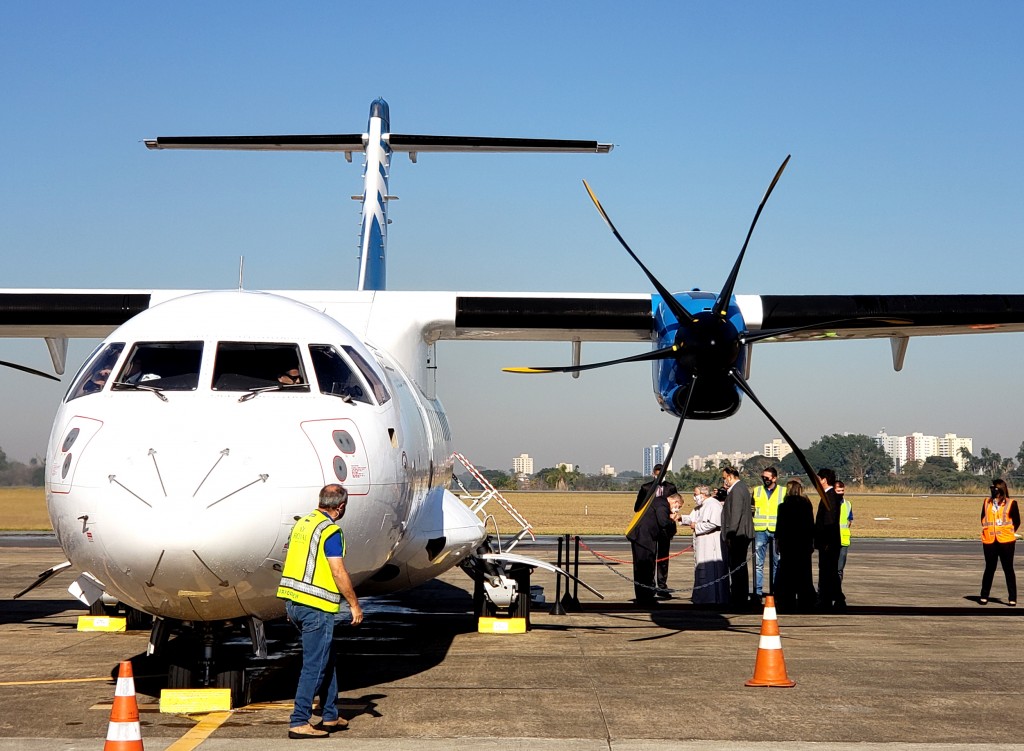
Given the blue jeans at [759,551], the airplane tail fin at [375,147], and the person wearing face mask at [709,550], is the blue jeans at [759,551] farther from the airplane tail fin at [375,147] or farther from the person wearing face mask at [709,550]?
the airplane tail fin at [375,147]

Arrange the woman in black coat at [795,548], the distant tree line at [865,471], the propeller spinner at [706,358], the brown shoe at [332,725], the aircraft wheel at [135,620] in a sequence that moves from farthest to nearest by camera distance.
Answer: the distant tree line at [865,471], the woman in black coat at [795,548], the aircraft wheel at [135,620], the propeller spinner at [706,358], the brown shoe at [332,725]

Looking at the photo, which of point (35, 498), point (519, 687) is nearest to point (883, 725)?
point (519, 687)

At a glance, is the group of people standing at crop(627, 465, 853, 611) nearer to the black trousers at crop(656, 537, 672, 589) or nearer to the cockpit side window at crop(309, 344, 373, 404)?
the black trousers at crop(656, 537, 672, 589)

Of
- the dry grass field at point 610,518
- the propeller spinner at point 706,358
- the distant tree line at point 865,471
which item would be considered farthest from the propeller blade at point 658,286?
the distant tree line at point 865,471

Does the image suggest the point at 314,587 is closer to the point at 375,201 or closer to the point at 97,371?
the point at 97,371

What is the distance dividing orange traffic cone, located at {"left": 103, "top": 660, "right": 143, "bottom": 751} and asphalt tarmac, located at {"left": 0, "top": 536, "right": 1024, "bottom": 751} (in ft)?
2.59

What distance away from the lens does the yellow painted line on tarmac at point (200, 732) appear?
258 inches

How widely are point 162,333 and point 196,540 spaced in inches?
70.3

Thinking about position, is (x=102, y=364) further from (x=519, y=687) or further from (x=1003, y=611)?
(x=1003, y=611)

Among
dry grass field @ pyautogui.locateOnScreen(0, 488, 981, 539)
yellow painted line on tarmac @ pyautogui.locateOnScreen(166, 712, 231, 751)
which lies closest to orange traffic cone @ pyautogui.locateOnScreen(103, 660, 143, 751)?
yellow painted line on tarmac @ pyautogui.locateOnScreen(166, 712, 231, 751)

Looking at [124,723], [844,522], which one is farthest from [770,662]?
[844,522]

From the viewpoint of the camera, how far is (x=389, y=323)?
1230 centimetres

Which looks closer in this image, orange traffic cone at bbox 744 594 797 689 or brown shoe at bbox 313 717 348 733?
brown shoe at bbox 313 717 348 733

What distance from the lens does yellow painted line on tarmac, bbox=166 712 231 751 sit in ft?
21.5
